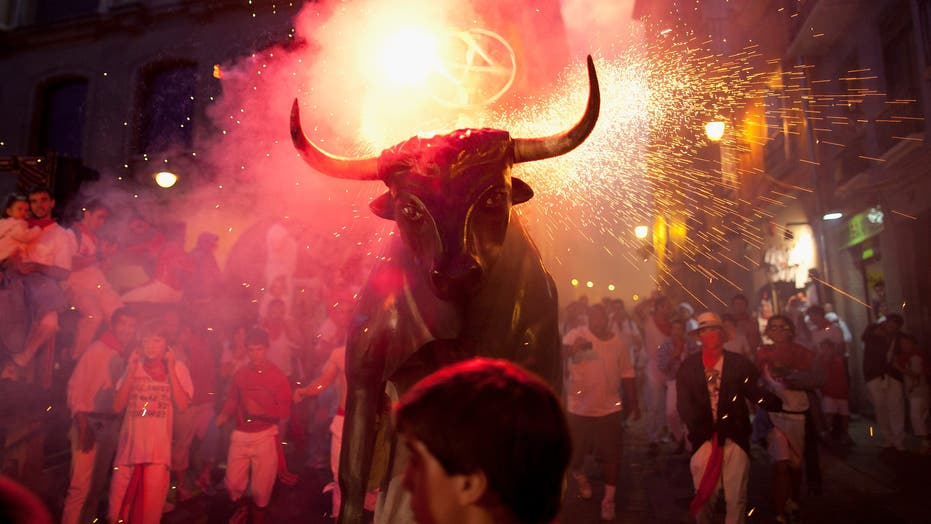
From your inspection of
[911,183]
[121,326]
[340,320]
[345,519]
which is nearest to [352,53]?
[340,320]

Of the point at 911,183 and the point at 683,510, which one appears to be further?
the point at 911,183

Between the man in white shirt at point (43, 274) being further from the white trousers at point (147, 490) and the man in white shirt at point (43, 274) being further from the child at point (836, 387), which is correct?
the child at point (836, 387)

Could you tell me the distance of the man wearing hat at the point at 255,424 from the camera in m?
6.40

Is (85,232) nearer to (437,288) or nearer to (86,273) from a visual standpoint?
(86,273)

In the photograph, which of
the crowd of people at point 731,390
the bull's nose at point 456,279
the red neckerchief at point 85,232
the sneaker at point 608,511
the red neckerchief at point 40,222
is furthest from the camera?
the red neckerchief at point 85,232

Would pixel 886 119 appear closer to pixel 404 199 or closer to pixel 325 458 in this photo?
pixel 325 458

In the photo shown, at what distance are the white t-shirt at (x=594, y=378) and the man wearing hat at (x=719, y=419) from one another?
1.41 metres

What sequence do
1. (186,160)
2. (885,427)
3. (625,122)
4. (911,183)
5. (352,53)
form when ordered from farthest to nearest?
(186,160) < (911,183) < (885,427) < (352,53) < (625,122)

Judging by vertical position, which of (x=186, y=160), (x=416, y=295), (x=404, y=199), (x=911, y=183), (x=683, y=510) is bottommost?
(x=683, y=510)

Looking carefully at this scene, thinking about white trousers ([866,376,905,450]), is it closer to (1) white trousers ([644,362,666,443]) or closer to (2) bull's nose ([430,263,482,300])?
(1) white trousers ([644,362,666,443])

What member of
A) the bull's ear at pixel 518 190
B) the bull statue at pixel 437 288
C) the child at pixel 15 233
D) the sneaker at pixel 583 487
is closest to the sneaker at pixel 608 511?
the sneaker at pixel 583 487

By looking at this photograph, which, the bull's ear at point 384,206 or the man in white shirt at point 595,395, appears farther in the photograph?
the man in white shirt at point 595,395

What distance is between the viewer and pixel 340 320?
761 cm

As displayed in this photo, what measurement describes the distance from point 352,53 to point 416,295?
21.8 feet
